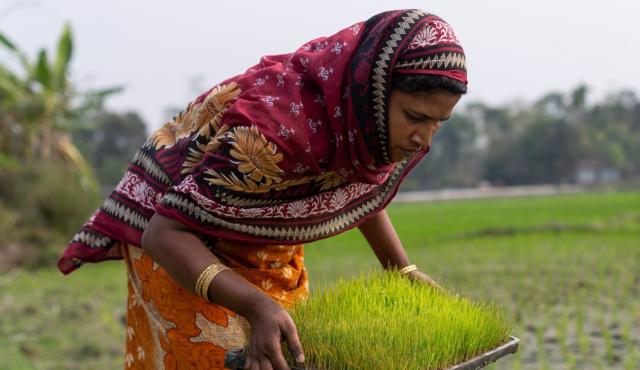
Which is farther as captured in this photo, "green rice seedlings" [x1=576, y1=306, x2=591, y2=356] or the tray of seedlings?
"green rice seedlings" [x1=576, y1=306, x2=591, y2=356]

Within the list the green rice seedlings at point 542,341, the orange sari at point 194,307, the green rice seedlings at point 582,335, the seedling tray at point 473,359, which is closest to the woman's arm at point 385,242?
the orange sari at point 194,307

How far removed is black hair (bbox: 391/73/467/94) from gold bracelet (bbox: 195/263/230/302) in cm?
54

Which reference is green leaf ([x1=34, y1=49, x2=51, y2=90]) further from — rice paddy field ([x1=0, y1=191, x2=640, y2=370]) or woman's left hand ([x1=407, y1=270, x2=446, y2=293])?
woman's left hand ([x1=407, y1=270, x2=446, y2=293])

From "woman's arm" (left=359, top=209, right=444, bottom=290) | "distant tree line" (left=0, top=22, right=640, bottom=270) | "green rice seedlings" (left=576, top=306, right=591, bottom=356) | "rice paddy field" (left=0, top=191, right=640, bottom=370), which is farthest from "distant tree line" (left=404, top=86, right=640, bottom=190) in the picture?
"woman's arm" (left=359, top=209, right=444, bottom=290)

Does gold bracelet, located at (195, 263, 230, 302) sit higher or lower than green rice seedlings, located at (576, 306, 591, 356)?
higher

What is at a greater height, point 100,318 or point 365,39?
point 365,39

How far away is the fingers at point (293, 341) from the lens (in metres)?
1.52

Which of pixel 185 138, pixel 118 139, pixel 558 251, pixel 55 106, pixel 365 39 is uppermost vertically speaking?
pixel 365 39

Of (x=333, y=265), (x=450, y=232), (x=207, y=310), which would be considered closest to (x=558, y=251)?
(x=333, y=265)

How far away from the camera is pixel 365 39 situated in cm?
172

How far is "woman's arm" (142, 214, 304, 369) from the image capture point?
5.00 feet

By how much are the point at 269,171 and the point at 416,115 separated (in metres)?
0.34

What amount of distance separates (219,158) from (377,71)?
15.2 inches

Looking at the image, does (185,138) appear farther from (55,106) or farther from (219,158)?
(55,106)
